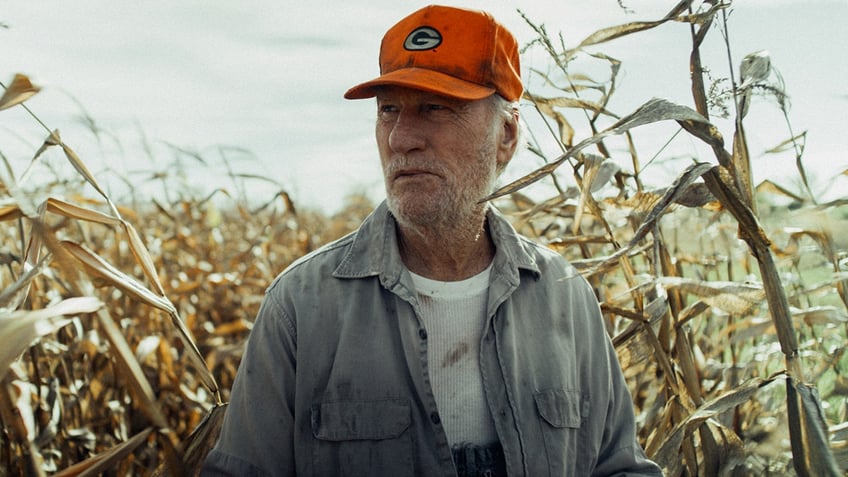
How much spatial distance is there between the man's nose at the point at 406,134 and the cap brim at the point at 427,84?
11cm

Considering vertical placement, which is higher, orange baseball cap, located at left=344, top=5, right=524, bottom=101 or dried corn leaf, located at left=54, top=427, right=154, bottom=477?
orange baseball cap, located at left=344, top=5, right=524, bottom=101

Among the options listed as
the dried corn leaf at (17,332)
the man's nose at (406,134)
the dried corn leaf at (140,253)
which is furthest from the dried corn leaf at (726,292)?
the dried corn leaf at (17,332)

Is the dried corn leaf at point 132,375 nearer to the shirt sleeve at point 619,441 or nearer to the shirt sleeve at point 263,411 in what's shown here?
the shirt sleeve at point 263,411

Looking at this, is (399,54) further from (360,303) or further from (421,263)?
(360,303)

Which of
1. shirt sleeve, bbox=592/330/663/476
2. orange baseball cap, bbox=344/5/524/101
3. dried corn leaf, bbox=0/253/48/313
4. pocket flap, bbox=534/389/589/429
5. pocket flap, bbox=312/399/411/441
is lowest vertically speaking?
shirt sleeve, bbox=592/330/663/476

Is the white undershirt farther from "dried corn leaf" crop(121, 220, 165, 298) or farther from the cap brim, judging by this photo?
"dried corn leaf" crop(121, 220, 165, 298)

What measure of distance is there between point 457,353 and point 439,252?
1.04ft

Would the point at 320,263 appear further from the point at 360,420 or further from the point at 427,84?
the point at 427,84

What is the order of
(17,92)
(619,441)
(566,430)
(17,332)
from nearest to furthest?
(17,332), (17,92), (566,430), (619,441)

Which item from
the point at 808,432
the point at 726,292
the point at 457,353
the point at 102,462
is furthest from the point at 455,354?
the point at 102,462

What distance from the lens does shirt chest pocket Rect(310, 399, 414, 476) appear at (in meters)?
1.79

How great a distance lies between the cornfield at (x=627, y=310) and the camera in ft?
4.01

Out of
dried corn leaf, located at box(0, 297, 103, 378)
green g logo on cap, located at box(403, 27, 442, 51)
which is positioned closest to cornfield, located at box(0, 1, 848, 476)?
dried corn leaf, located at box(0, 297, 103, 378)

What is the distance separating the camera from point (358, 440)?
1.80 meters
